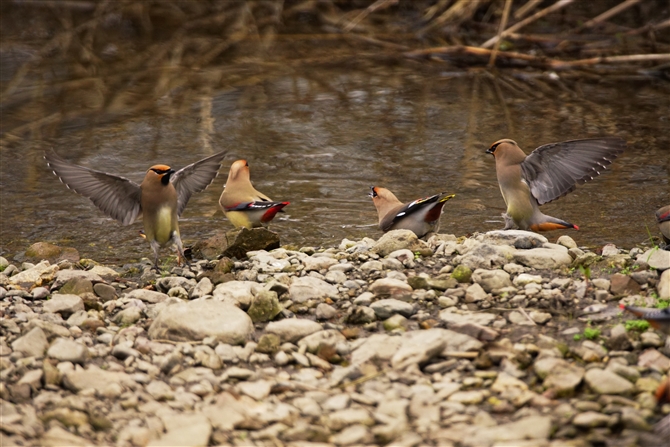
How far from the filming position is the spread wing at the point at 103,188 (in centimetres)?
621

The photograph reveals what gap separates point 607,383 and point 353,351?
1152 mm

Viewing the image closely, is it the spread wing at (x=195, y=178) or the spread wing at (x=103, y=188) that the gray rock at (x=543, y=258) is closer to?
the spread wing at (x=195, y=178)

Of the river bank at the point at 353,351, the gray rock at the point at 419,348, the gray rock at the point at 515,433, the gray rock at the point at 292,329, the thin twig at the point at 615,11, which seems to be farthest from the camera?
the thin twig at the point at 615,11

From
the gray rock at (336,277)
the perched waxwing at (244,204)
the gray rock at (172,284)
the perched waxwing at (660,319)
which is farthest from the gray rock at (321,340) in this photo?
the perched waxwing at (244,204)

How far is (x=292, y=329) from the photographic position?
4.57 metres

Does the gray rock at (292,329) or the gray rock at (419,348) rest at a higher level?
the gray rock at (419,348)

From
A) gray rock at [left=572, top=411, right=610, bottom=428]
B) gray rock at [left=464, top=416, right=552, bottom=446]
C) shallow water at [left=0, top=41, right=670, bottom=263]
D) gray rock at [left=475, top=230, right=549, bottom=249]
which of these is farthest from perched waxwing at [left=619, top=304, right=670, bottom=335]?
shallow water at [left=0, top=41, right=670, bottom=263]

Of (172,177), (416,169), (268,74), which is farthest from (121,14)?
(172,177)

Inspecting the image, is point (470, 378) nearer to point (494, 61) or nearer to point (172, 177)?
point (172, 177)

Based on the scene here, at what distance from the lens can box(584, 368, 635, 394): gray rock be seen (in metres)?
3.79

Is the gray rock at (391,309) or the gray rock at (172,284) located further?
the gray rock at (172,284)

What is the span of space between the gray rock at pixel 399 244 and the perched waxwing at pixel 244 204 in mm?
1052

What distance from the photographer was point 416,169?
8.44 metres

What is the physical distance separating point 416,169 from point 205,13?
8457mm
